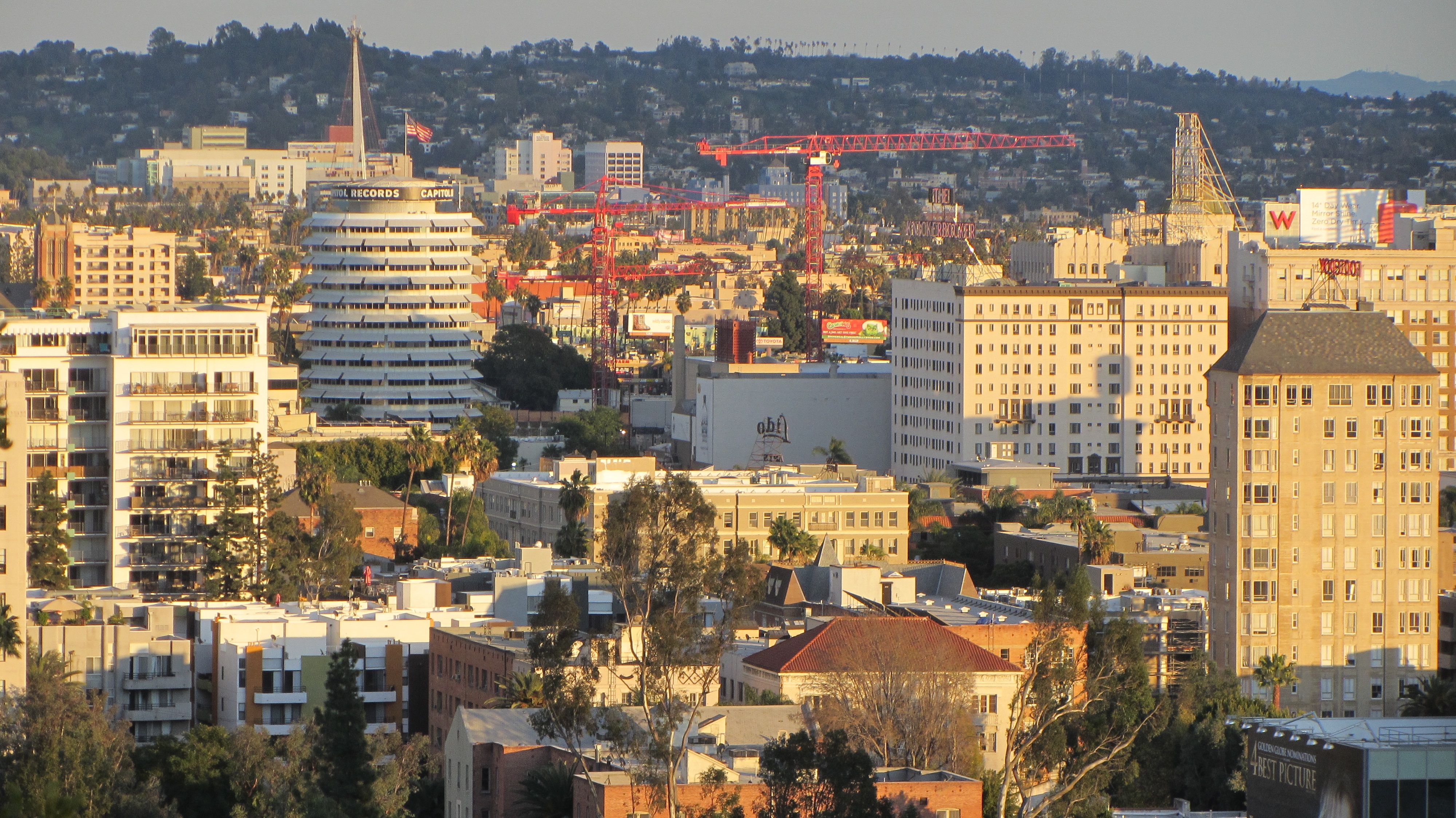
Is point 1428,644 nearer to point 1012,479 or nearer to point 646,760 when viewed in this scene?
point 646,760

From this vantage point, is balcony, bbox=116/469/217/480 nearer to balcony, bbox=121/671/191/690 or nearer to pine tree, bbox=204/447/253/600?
pine tree, bbox=204/447/253/600

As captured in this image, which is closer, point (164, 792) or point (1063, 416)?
point (164, 792)

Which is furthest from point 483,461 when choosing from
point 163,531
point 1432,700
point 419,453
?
point 1432,700

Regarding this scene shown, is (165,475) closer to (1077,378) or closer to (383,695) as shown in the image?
(383,695)

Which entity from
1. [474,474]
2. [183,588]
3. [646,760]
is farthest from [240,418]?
[646,760]

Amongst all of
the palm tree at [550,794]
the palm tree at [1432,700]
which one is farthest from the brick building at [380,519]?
the palm tree at [550,794]

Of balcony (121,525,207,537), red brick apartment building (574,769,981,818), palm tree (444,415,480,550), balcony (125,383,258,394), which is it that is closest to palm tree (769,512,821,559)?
palm tree (444,415,480,550)
